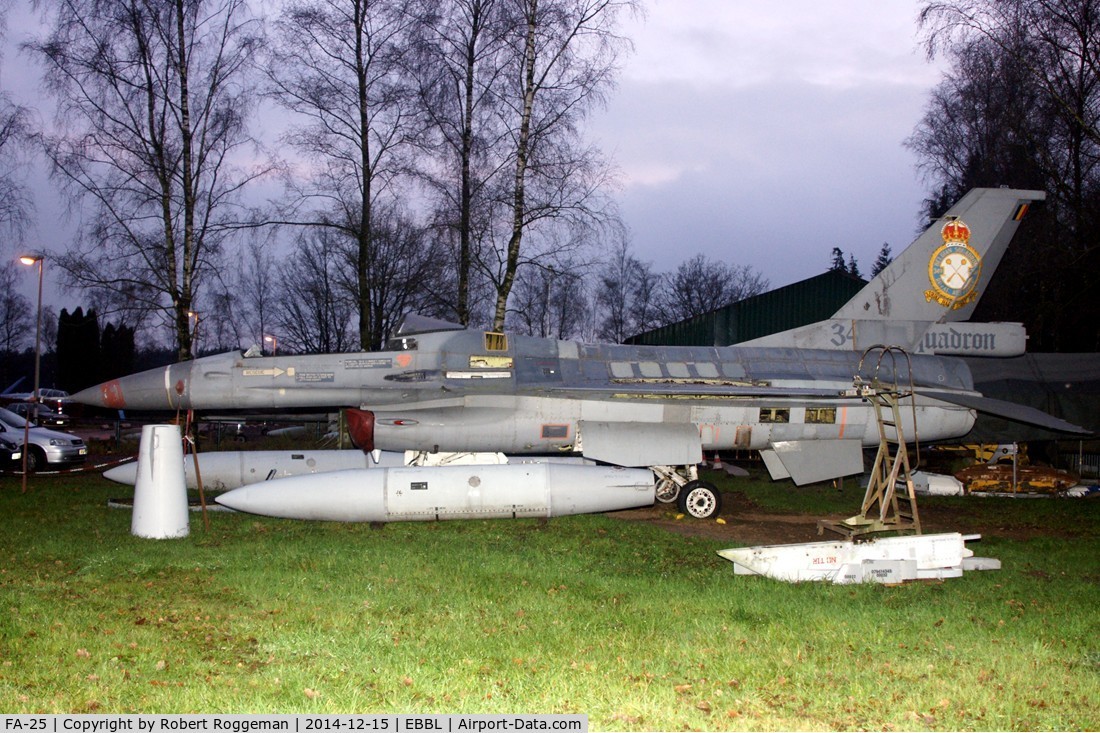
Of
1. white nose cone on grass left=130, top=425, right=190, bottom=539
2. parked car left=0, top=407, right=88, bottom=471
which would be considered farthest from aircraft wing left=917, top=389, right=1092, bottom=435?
parked car left=0, top=407, right=88, bottom=471

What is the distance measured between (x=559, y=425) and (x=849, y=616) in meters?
6.83

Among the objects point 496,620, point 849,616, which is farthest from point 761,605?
point 496,620

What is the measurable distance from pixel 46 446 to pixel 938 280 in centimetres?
1970

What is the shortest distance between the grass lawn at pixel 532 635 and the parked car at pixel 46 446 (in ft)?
29.8

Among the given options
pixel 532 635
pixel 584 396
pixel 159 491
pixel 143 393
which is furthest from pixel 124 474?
→ pixel 532 635

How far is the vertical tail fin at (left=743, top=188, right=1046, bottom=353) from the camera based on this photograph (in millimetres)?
15141

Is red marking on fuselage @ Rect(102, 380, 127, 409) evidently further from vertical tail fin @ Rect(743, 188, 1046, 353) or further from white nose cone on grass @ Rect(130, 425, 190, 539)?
vertical tail fin @ Rect(743, 188, 1046, 353)

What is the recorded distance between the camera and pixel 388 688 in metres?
5.24

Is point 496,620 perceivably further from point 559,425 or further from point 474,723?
point 559,425

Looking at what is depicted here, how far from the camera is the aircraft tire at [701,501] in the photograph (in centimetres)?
1327

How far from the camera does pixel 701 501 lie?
1333 centimetres

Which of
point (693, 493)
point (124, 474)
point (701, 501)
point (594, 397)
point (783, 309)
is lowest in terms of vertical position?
point (701, 501)

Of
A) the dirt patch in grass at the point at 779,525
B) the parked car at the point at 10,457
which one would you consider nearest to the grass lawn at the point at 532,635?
the dirt patch in grass at the point at 779,525

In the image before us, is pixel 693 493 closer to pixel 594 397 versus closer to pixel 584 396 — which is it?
pixel 594 397
